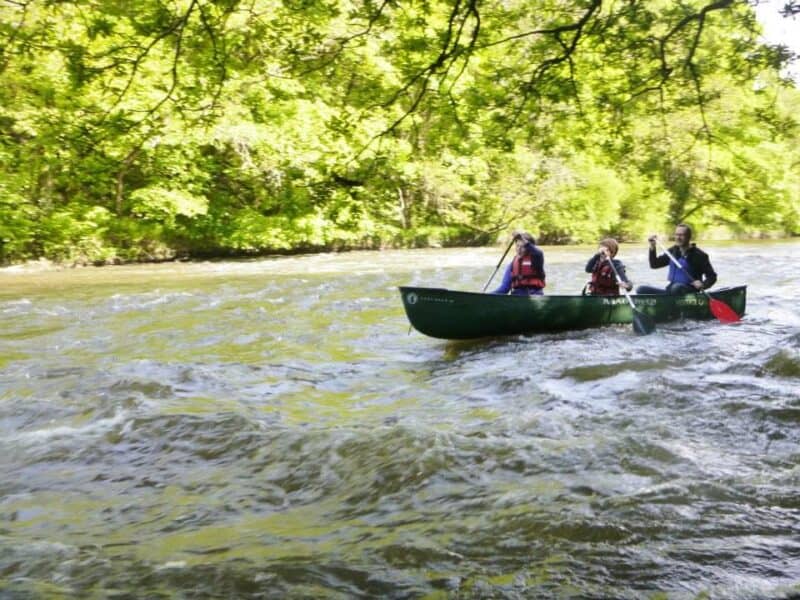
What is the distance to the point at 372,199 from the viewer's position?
16516 millimetres

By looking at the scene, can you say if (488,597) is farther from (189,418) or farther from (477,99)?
(477,99)

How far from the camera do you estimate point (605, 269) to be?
971 cm

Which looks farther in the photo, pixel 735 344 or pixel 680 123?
pixel 680 123

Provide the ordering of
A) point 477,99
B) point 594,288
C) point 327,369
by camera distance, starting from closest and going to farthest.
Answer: point 477,99 → point 327,369 → point 594,288

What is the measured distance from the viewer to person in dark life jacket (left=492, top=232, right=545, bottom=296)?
9.14m

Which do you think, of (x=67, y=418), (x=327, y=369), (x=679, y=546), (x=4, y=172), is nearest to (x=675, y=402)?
(x=679, y=546)

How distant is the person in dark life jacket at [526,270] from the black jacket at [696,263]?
1592mm

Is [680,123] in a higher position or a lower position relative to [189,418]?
higher

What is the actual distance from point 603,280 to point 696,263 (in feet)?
4.11

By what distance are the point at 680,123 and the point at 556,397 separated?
4.47m

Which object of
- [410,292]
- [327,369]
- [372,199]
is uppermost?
[372,199]

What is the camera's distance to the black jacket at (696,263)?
384 inches

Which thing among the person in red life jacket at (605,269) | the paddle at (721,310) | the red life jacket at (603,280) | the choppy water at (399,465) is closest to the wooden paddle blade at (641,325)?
the choppy water at (399,465)

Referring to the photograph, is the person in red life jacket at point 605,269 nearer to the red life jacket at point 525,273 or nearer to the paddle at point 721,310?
the paddle at point 721,310
